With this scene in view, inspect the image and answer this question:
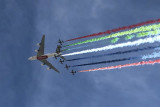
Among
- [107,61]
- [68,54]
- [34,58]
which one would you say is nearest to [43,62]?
[34,58]

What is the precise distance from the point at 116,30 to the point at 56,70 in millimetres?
37477

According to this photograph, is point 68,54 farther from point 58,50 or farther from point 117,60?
point 117,60

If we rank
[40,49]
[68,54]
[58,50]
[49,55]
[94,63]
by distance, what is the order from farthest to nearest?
1. [40,49]
2. [49,55]
3. [58,50]
4. [68,54]
5. [94,63]

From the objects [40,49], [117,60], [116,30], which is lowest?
[117,60]

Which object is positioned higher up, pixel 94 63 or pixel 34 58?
pixel 34 58

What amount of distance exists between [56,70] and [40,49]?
30.0ft

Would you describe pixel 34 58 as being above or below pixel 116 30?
above

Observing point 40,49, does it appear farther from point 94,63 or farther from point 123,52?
point 123,52

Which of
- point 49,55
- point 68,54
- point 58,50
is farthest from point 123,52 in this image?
point 49,55

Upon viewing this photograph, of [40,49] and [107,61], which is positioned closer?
[107,61]

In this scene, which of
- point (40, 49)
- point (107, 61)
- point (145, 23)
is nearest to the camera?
point (145, 23)

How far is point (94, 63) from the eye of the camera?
45906 mm

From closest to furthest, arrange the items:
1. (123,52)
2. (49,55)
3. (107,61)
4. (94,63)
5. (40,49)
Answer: (123,52) → (107,61) → (94,63) → (49,55) → (40,49)

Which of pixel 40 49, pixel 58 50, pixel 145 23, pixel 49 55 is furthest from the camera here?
pixel 40 49
